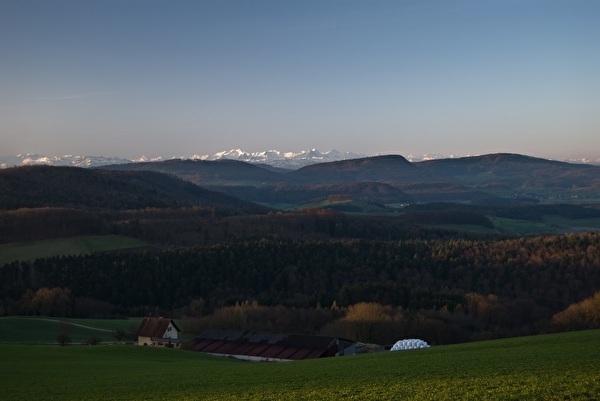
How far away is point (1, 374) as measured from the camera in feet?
105

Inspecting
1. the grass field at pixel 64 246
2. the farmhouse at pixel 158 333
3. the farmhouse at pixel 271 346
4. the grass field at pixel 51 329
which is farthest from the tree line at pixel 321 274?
the farmhouse at pixel 271 346

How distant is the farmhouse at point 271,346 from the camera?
5234cm

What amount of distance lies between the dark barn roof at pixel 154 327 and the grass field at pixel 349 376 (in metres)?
20.3

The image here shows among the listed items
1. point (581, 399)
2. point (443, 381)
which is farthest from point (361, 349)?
→ point (581, 399)

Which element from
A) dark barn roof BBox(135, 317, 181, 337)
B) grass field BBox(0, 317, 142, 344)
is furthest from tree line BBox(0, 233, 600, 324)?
dark barn roof BBox(135, 317, 181, 337)

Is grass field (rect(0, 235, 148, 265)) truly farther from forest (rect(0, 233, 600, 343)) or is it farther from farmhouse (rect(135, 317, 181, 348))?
farmhouse (rect(135, 317, 181, 348))

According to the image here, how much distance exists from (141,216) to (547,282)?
97377 mm

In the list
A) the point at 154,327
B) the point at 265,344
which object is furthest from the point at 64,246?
the point at 265,344

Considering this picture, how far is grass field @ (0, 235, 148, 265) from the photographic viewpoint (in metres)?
109

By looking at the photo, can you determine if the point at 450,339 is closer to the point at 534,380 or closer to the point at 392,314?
the point at 392,314

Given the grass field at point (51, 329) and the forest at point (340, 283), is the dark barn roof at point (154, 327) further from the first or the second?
the forest at point (340, 283)

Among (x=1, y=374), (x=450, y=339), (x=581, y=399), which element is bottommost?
(x=450, y=339)

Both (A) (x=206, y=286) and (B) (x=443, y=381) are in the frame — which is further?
(A) (x=206, y=286)

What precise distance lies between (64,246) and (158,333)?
60577 mm
